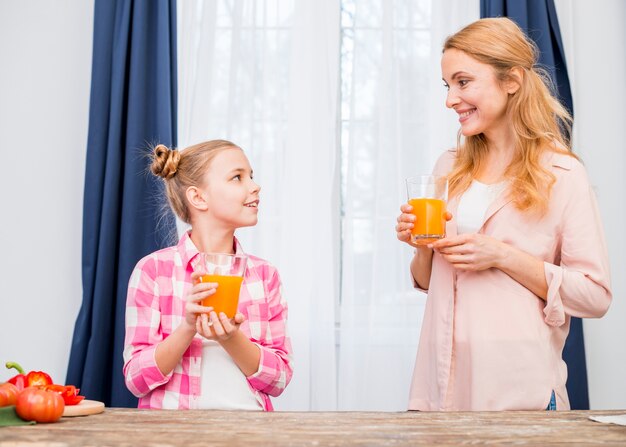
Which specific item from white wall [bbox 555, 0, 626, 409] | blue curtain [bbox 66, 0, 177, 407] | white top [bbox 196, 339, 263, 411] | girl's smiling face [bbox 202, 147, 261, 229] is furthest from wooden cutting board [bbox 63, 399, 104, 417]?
white wall [bbox 555, 0, 626, 409]

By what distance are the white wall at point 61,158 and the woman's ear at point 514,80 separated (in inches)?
58.8

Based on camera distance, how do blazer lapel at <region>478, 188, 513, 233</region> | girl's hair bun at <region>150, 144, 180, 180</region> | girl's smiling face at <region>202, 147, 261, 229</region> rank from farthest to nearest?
girl's hair bun at <region>150, 144, 180, 180</region> < girl's smiling face at <region>202, 147, 261, 229</region> < blazer lapel at <region>478, 188, 513, 233</region>

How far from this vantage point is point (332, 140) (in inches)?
125

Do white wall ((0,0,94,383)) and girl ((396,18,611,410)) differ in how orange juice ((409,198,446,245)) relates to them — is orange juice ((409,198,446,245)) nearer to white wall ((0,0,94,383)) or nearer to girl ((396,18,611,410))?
girl ((396,18,611,410))

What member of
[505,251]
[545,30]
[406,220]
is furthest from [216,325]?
[545,30]

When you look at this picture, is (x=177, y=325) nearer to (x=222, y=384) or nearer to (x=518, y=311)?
(x=222, y=384)

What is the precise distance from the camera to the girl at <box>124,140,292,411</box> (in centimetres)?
176

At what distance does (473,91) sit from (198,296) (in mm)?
923

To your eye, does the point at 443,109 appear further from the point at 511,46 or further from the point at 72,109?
the point at 72,109

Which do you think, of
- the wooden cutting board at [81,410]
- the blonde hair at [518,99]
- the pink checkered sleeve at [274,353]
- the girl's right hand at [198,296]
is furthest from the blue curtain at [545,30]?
the wooden cutting board at [81,410]

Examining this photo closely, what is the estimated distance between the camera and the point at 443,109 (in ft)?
10.4

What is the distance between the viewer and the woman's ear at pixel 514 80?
193 cm

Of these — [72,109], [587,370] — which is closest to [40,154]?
[72,109]

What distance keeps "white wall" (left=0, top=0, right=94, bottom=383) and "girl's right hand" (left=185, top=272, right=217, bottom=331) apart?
1804mm
